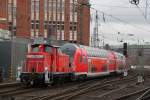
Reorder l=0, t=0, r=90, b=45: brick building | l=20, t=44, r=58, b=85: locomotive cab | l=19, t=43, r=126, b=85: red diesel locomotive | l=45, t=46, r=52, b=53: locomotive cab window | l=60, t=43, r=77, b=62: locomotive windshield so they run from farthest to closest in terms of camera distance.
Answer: l=0, t=0, r=90, b=45: brick building < l=60, t=43, r=77, b=62: locomotive windshield < l=45, t=46, r=52, b=53: locomotive cab window < l=19, t=43, r=126, b=85: red diesel locomotive < l=20, t=44, r=58, b=85: locomotive cab

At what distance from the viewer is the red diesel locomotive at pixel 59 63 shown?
29191 millimetres

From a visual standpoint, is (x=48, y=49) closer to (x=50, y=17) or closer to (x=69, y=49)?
(x=69, y=49)

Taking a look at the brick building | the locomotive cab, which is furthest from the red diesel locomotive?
the brick building

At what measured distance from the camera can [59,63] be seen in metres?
→ 31.1

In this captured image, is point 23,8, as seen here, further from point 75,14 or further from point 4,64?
point 4,64

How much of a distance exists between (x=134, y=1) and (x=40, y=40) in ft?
24.6

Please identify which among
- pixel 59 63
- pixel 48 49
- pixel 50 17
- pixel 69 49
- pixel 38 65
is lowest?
pixel 38 65

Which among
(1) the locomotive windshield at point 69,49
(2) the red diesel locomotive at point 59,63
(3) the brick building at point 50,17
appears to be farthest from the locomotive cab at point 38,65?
(3) the brick building at point 50,17

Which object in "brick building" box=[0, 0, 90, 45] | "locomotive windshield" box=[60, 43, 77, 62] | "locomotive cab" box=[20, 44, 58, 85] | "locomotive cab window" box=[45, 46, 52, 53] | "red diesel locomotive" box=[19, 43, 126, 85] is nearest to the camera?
"locomotive cab" box=[20, 44, 58, 85]

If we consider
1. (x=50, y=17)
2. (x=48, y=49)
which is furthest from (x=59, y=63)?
(x=50, y=17)

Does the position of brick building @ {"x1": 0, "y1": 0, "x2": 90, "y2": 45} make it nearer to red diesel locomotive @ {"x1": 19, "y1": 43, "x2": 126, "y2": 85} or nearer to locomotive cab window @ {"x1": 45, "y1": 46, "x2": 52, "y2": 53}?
red diesel locomotive @ {"x1": 19, "y1": 43, "x2": 126, "y2": 85}

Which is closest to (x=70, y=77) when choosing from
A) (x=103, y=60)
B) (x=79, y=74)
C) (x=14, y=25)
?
(x=79, y=74)

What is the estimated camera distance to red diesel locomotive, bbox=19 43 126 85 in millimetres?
29191

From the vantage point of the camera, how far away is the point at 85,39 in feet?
297
